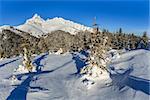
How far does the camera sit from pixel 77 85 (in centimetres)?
2475

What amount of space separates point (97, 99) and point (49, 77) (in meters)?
7.99

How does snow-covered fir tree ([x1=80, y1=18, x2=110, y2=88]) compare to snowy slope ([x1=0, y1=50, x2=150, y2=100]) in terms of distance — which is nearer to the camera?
snowy slope ([x1=0, y1=50, x2=150, y2=100])

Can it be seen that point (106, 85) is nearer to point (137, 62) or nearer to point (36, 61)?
point (137, 62)

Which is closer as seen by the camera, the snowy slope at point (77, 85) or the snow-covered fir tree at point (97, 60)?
the snowy slope at point (77, 85)

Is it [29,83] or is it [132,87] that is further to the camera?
[29,83]

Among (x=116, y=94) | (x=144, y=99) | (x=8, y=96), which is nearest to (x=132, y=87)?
(x=116, y=94)

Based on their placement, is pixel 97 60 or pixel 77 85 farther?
pixel 77 85

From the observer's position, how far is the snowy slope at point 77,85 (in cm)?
2177

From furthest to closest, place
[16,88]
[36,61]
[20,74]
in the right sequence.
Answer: [36,61]
[20,74]
[16,88]

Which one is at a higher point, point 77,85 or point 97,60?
point 97,60

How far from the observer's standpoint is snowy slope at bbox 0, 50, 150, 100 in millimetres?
21766

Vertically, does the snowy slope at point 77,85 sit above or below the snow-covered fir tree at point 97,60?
below

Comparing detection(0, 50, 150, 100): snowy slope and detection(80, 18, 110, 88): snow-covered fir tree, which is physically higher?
detection(80, 18, 110, 88): snow-covered fir tree

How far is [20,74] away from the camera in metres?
32.0
